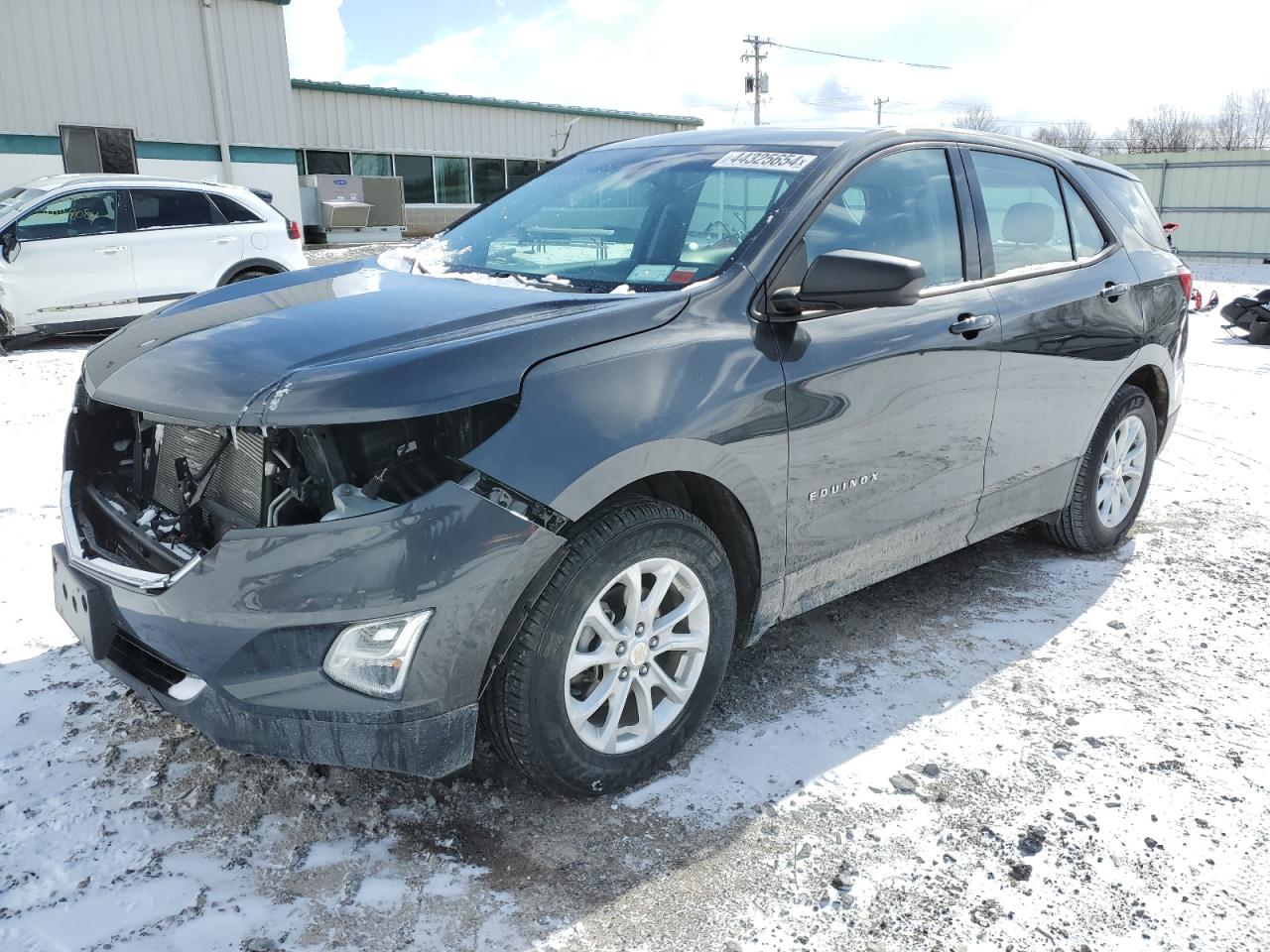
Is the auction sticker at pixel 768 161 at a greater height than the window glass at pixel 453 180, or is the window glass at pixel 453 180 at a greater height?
the window glass at pixel 453 180

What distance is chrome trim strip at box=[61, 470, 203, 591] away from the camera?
225 cm

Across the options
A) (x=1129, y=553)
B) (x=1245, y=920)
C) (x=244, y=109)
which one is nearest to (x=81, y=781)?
(x=1245, y=920)

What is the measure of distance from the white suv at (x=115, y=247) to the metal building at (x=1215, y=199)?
19.8m

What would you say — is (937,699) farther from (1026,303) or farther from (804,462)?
(1026,303)

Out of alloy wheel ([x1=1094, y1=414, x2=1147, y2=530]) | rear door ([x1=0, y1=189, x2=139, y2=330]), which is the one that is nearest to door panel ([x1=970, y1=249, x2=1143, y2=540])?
alloy wheel ([x1=1094, y1=414, x2=1147, y2=530])

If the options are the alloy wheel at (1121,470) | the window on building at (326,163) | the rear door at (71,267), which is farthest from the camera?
the window on building at (326,163)

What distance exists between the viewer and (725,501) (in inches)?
108

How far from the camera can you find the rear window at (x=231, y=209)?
33.7ft

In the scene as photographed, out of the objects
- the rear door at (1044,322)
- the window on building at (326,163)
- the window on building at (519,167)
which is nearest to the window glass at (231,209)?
the rear door at (1044,322)

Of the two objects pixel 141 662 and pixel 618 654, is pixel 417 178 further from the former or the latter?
pixel 618 654

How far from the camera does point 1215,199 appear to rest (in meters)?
22.3

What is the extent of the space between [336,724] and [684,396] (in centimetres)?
116

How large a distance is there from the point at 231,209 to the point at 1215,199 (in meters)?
21.4

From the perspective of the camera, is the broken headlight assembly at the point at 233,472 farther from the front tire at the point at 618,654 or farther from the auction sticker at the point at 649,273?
the auction sticker at the point at 649,273
